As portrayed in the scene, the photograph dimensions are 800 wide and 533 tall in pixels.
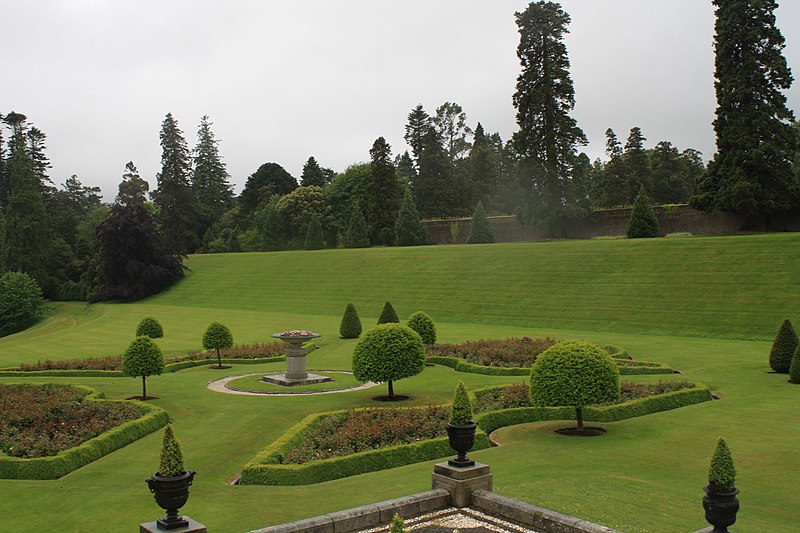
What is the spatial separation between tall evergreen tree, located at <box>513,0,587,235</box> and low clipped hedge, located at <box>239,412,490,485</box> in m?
41.2

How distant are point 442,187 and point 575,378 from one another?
67.5 m

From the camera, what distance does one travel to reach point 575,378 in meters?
13.4

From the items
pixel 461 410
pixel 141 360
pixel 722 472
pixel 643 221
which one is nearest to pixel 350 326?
pixel 141 360

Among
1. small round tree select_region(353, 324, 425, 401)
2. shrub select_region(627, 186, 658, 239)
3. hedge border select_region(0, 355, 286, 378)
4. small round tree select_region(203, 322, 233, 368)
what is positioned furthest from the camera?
shrub select_region(627, 186, 658, 239)

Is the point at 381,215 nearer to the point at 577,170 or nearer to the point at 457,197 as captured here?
the point at 457,197

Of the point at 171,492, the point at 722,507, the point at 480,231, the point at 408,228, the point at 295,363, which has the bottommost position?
the point at 295,363

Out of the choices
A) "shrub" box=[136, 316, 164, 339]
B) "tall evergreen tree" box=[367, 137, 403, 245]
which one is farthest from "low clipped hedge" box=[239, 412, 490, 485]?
"tall evergreen tree" box=[367, 137, 403, 245]

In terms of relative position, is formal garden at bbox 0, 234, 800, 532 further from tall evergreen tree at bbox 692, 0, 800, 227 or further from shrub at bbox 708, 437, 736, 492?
tall evergreen tree at bbox 692, 0, 800, 227

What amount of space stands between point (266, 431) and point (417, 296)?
1144 inches

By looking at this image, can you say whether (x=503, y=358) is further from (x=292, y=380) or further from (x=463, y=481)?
(x=463, y=481)

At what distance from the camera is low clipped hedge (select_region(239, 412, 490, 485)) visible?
1139 cm

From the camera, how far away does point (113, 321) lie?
44156 millimetres

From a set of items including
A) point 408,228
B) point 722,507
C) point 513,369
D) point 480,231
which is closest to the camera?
point 722,507

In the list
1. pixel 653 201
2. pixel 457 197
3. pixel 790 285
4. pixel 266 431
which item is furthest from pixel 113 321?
pixel 653 201
